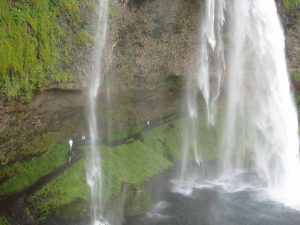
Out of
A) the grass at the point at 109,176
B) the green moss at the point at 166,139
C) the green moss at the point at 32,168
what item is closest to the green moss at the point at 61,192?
the grass at the point at 109,176

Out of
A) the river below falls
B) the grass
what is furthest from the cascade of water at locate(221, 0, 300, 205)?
the grass

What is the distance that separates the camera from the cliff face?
15403mm

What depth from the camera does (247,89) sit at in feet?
84.6

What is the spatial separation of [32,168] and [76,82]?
3885 millimetres

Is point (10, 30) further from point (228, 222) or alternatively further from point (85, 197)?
point (228, 222)

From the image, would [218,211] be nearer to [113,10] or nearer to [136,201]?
[136,201]

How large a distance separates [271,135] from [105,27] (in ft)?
37.3

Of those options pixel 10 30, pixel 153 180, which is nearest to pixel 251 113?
pixel 153 180

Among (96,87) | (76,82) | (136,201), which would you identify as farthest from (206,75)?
(136,201)

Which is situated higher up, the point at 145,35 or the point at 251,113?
A: the point at 145,35

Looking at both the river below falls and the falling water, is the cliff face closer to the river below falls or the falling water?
the falling water

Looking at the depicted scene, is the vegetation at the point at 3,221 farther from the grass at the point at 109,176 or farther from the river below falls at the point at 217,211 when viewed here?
the river below falls at the point at 217,211

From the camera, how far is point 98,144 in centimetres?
2056

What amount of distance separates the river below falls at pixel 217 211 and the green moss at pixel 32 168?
158 inches
